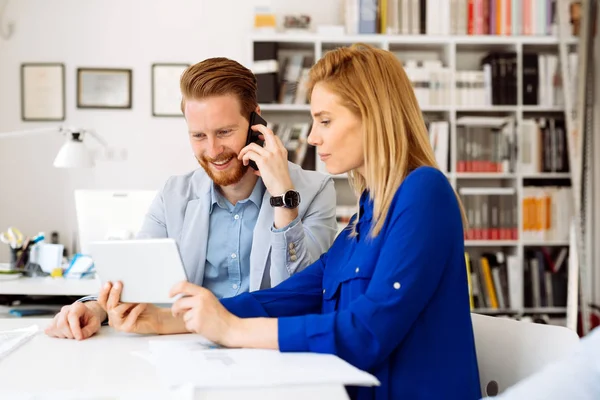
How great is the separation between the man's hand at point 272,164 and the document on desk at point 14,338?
636 mm

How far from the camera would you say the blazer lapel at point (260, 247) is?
1.67 metres

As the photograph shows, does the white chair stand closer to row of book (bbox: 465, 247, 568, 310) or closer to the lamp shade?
the lamp shade

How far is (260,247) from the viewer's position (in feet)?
5.53

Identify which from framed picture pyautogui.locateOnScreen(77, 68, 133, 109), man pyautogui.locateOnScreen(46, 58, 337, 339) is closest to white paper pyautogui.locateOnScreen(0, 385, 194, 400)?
man pyautogui.locateOnScreen(46, 58, 337, 339)

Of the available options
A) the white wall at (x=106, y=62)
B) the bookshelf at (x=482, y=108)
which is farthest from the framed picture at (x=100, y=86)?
the bookshelf at (x=482, y=108)

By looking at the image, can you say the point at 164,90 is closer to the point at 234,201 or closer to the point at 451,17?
the point at 451,17

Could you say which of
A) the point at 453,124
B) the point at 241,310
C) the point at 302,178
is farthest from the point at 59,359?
the point at 453,124

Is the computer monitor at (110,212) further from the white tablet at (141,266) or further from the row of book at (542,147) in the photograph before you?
the row of book at (542,147)

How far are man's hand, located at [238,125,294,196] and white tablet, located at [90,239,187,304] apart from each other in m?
0.50

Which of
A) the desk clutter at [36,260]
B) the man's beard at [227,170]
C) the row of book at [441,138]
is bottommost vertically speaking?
the desk clutter at [36,260]

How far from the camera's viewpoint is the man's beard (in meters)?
1.76

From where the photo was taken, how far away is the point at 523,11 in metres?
4.11

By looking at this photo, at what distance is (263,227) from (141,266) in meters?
0.55

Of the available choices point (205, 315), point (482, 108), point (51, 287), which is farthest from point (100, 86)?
point (205, 315)
